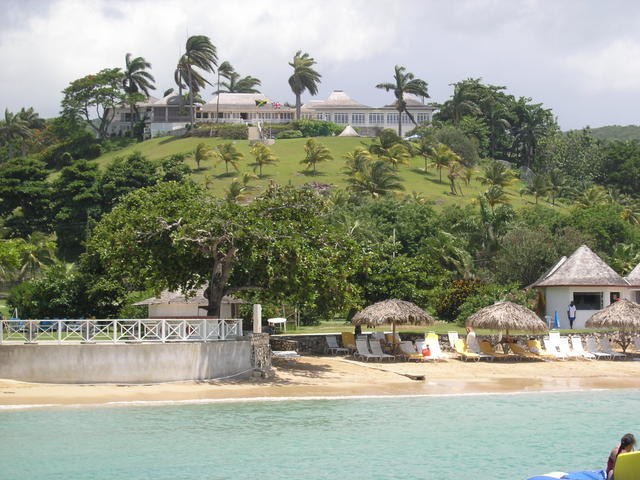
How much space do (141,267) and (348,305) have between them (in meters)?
6.29

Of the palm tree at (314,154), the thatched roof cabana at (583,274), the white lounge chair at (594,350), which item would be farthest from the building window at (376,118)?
the white lounge chair at (594,350)

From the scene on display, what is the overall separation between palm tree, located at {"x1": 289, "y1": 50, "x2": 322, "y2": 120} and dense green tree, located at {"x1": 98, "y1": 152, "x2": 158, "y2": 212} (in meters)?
37.1

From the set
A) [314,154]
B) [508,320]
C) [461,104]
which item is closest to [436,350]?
[508,320]

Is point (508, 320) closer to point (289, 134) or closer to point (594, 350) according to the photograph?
point (594, 350)

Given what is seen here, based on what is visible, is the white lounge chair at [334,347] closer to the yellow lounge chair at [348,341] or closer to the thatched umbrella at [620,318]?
the yellow lounge chair at [348,341]

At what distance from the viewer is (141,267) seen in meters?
27.2

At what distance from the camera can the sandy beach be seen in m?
22.7

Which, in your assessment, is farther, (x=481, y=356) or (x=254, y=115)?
(x=254, y=115)

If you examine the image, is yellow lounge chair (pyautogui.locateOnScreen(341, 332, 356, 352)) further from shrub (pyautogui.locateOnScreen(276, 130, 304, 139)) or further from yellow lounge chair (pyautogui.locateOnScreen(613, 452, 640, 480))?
shrub (pyautogui.locateOnScreen(276, 130, 304, 139))

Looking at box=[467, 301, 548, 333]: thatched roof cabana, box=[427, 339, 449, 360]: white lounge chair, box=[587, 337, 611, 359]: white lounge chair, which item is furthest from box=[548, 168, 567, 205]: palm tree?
box=[427, 339, 449, 360]: white lounge chair

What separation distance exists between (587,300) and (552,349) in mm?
8945

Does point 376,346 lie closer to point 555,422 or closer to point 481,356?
point 481,356

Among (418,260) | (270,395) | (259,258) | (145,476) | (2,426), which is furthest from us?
(418,260)

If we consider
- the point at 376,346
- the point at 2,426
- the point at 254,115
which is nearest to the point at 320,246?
the point at 376,346
